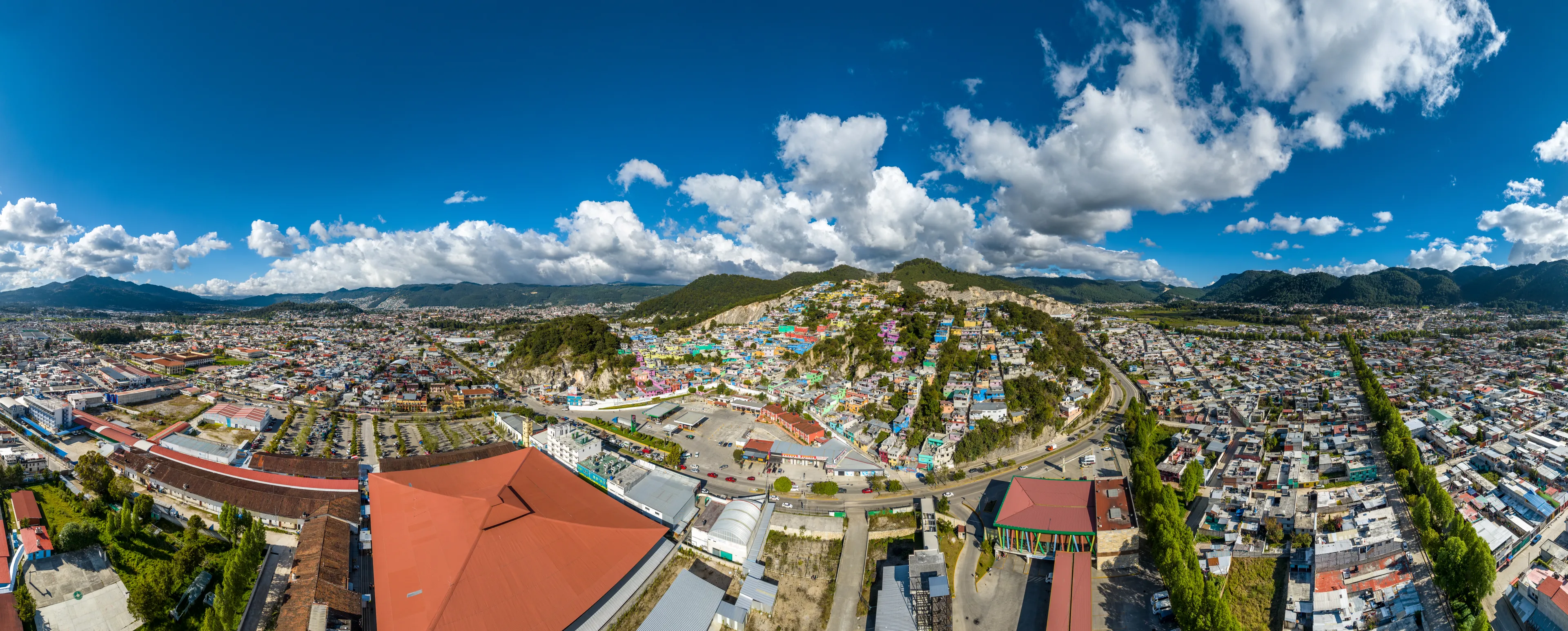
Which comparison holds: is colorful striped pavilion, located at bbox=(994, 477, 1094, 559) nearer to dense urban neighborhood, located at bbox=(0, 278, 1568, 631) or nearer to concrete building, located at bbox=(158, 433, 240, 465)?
dense urban neighborhood, located at bbox=(0, 278, 1568, 631)

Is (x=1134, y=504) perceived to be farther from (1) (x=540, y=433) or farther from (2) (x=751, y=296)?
(2) (x=751, y=296)

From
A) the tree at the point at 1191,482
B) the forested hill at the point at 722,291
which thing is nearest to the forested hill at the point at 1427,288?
the forested hill at the point at 722,291

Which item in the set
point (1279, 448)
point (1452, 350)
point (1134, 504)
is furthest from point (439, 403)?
point (1452, 350)

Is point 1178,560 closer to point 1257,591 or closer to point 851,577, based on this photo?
point 1257,591

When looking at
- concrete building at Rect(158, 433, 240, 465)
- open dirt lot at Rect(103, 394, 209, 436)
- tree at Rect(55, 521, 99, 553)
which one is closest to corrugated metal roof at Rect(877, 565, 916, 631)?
tree at Rect(55, 521, 99, 553)

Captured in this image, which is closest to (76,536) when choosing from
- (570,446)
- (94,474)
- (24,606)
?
(24,606)
